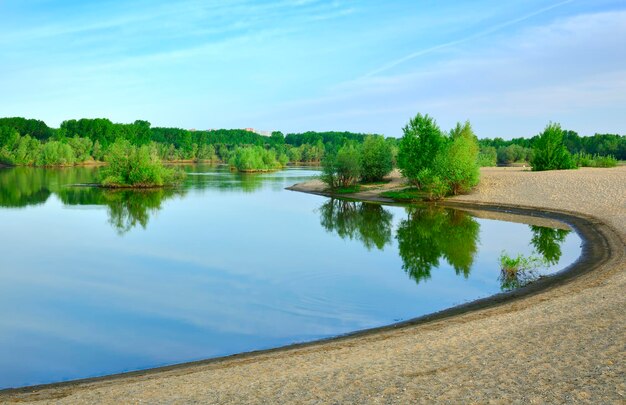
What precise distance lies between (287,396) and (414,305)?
32.4ft

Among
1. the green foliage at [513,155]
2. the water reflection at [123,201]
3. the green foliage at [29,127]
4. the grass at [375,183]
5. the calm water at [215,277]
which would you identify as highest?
the green foliage at [29,127]

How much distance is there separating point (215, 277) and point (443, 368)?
44.9 feet

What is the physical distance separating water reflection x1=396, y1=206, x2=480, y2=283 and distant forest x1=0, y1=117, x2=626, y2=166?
169 feet

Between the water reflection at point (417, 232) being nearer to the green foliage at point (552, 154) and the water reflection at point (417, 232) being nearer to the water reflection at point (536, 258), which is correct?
the water reflection at point (536, 258)

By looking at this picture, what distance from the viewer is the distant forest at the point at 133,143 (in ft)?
395

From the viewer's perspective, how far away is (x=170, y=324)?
16266 millimetres

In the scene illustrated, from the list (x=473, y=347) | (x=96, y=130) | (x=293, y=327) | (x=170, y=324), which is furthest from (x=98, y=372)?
(x=96, y=130)

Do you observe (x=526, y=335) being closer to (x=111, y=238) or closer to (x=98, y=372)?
(x=98, y=372)

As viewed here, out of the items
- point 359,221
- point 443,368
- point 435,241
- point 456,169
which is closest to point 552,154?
point 456,169

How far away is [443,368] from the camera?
10172 mm

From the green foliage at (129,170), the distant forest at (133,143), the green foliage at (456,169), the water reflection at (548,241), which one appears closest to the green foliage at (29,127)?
the distant forest at (133,143)

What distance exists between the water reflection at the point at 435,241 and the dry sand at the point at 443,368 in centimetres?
809

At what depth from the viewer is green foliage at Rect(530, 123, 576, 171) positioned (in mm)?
60281

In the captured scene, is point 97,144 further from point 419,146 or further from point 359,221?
point 359,221
